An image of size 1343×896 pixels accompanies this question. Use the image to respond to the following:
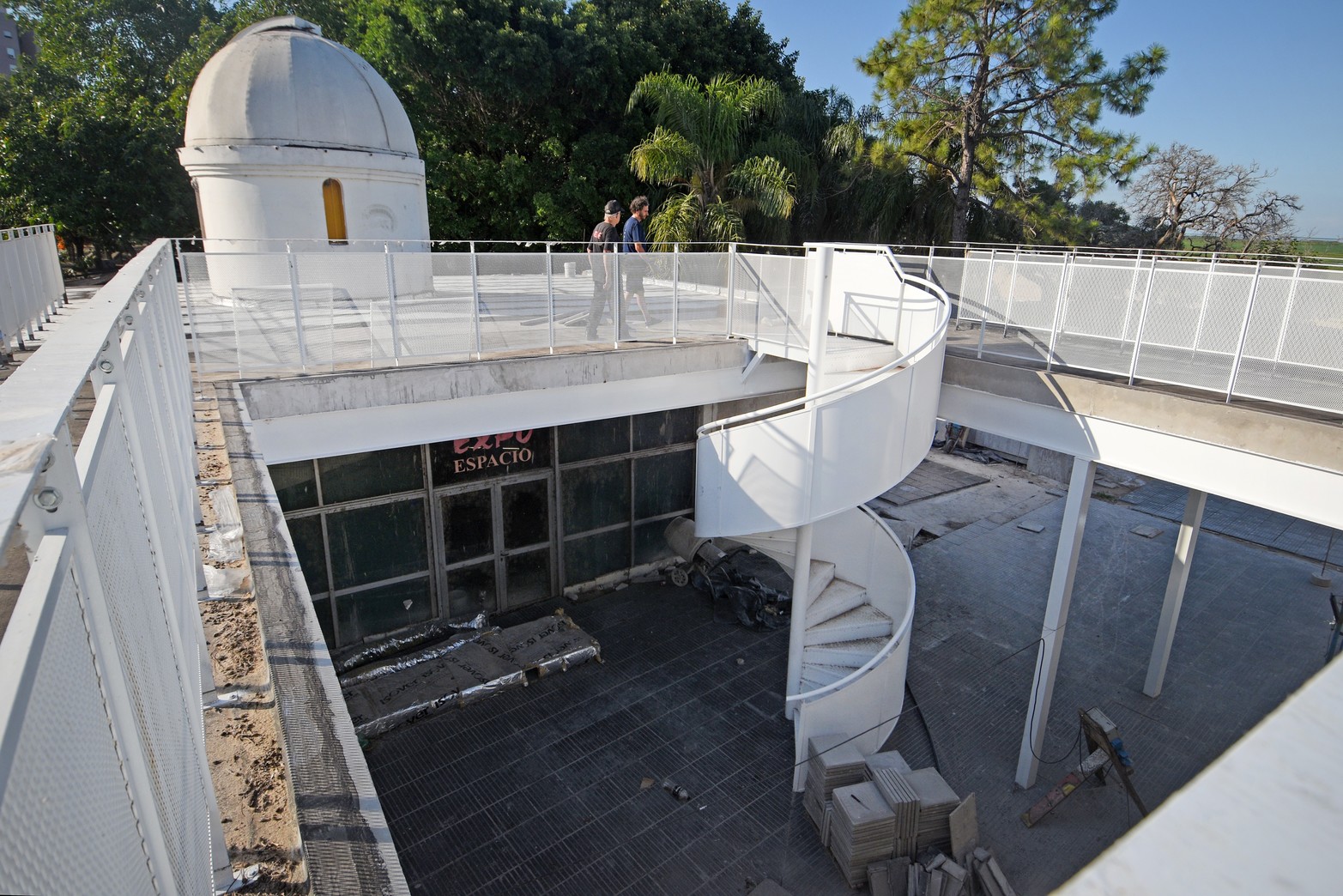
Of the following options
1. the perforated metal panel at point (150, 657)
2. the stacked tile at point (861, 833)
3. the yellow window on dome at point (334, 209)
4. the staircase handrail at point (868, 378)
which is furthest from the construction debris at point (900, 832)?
the yellow window on dome at point (334, 209)

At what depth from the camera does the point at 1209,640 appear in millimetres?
13398

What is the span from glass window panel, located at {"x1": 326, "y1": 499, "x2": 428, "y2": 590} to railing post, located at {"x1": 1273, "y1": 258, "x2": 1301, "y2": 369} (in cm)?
1193

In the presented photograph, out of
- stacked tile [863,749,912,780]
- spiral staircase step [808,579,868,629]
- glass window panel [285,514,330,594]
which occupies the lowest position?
stacked tile [863,749,912,780]

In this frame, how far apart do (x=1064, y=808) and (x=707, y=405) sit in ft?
29.3

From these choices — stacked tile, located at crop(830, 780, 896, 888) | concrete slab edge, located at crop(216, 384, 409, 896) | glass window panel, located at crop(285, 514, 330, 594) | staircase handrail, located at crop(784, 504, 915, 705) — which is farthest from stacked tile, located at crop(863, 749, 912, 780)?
glass window panel, located at crop(285, 514, 330, 594)

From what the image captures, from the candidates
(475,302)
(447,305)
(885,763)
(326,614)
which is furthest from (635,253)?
(885,763)

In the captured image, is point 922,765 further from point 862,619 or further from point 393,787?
point 393,787

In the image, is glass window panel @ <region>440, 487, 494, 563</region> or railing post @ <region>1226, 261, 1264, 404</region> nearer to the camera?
railing post @ <region>1226, 261, 1264, 404</region>

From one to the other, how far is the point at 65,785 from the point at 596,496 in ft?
43.1

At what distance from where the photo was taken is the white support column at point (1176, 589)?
10.8m

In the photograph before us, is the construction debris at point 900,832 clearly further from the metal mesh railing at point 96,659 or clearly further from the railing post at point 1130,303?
the metal mesh railing at point 96,659

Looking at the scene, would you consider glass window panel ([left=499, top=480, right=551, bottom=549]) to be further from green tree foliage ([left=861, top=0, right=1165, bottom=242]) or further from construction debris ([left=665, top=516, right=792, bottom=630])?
green tree foliage ([left=861, top=0, right=1165, bottom=242])

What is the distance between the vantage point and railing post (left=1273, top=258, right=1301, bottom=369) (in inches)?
305

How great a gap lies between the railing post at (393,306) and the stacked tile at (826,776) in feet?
24.4
